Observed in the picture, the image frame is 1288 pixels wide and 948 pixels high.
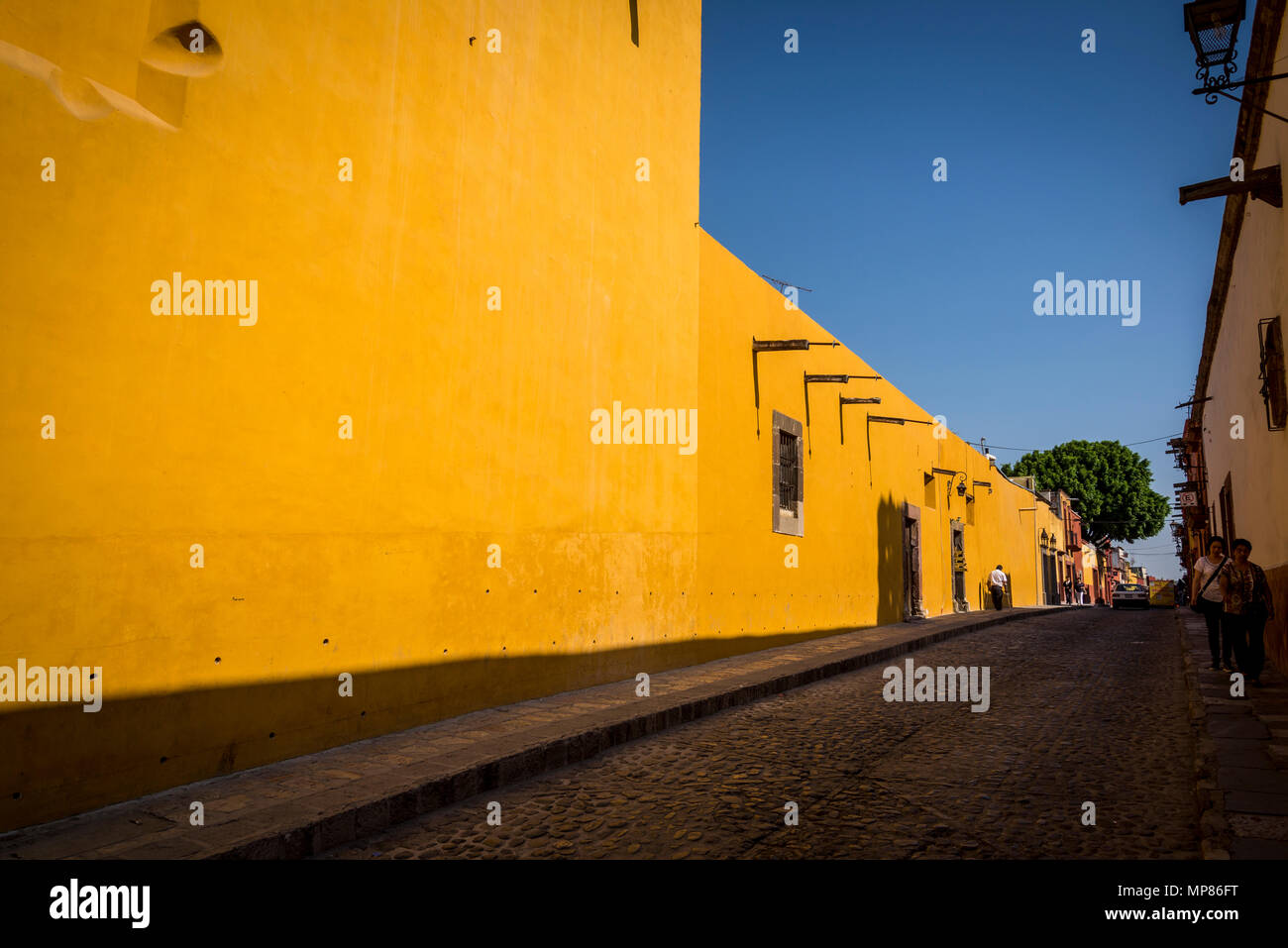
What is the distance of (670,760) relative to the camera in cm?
535

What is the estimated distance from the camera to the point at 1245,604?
7.63 m

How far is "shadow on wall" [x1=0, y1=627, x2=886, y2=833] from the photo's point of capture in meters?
3.71

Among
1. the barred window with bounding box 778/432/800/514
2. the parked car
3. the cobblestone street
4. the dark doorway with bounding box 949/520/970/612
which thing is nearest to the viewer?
the cobblestone street

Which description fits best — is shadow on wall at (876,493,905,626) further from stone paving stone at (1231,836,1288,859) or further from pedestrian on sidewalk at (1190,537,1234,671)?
stone paving stone at (1231,836,1288,859)

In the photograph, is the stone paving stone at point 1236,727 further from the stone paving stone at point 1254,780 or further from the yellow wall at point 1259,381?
the yellow wall at point 1259,381

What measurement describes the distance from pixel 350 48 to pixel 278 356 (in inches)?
90.2

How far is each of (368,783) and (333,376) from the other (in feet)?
8.35

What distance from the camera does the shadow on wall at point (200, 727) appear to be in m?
3.71

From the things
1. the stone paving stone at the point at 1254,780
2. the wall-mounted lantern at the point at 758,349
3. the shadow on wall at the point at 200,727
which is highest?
the wall-mounted lantern at the point at 758,349

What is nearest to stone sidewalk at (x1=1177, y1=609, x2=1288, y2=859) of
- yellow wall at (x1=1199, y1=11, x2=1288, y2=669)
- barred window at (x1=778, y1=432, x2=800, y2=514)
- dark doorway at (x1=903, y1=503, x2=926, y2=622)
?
yellow wall at (x1=1199, y1=11, x2=1288, y2=669)

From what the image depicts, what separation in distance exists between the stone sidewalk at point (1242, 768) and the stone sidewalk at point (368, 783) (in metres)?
3.51

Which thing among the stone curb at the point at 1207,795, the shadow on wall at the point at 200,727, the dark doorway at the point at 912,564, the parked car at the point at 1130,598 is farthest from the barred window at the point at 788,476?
the parked car at the point at 1130,598

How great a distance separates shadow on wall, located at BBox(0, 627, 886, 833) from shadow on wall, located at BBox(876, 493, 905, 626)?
11.5 meters
